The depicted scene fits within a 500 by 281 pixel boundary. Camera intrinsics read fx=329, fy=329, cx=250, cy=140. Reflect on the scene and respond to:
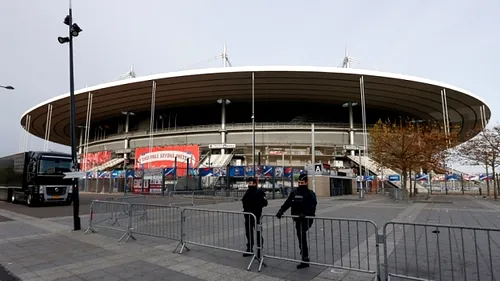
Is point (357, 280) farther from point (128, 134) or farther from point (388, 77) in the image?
point (128, 134)

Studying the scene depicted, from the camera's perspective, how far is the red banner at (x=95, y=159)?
5759 cm

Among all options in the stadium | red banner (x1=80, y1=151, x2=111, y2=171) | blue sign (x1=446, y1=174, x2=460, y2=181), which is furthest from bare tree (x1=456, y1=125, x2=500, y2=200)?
red banner (x1=80, y1=151, x2=111, y2=171)

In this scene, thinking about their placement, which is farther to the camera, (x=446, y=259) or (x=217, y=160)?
(x=217, y=160)

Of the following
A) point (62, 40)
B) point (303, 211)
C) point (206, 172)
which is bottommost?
point (303, 211)

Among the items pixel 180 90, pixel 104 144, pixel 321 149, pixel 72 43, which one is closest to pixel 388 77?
pixel 321 149

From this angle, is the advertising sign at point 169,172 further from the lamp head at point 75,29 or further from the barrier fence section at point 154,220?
the barrier fence section at point 154,220

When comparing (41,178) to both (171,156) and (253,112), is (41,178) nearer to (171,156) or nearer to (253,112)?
(253,112)

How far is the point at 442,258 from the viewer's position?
632 centimetres

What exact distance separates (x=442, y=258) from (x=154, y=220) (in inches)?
287

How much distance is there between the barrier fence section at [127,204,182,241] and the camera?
351 inches

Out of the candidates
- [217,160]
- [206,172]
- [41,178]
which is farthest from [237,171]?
[217,160]

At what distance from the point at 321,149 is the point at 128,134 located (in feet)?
111

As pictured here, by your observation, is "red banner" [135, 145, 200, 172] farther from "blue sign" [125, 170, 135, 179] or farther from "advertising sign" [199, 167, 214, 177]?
"advertising sign" [199, 167, 214, 177]

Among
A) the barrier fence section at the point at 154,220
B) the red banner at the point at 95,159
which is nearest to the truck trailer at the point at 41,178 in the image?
the barrier fence section at the point at 154,220
